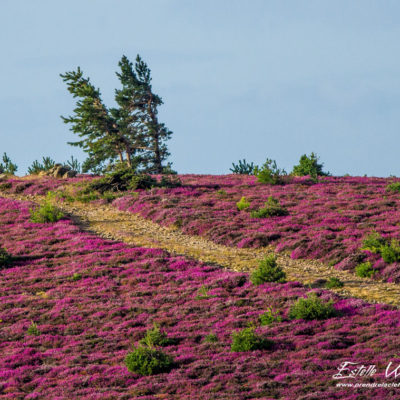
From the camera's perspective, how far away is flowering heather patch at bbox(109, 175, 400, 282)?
2980 cm

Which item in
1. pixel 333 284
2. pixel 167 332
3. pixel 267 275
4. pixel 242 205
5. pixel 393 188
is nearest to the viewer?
pixel 167 332

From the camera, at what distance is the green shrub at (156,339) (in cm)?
1927

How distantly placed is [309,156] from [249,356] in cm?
4798

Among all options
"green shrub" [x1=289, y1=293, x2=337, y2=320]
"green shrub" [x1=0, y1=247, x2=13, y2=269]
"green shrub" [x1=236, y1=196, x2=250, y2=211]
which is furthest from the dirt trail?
"green shrub" [x1=0, y1=247, x2=13, y2=269]

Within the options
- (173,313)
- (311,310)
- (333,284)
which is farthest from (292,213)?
(311,310)

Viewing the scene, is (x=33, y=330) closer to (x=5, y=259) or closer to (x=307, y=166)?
(x=5, y=259)

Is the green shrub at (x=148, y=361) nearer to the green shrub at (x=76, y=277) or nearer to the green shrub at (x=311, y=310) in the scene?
the green shrub at (x=311, y=310)

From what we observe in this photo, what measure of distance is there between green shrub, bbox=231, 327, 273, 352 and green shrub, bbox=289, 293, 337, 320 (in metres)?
2.25

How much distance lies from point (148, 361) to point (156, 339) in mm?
1918

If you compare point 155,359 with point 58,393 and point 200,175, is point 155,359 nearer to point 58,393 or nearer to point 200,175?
point 58,393

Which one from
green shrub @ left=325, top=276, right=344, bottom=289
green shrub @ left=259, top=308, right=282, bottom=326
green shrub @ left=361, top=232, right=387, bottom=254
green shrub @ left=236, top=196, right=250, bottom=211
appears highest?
green shrub @ left=236, top=196, right=250, bottom=211

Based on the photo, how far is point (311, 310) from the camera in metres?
20.0

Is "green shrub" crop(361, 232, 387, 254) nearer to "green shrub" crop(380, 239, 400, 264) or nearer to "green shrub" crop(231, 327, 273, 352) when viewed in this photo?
"green shrub" crop(380, 239, 400, 264)

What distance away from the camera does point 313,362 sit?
16.7 metres
